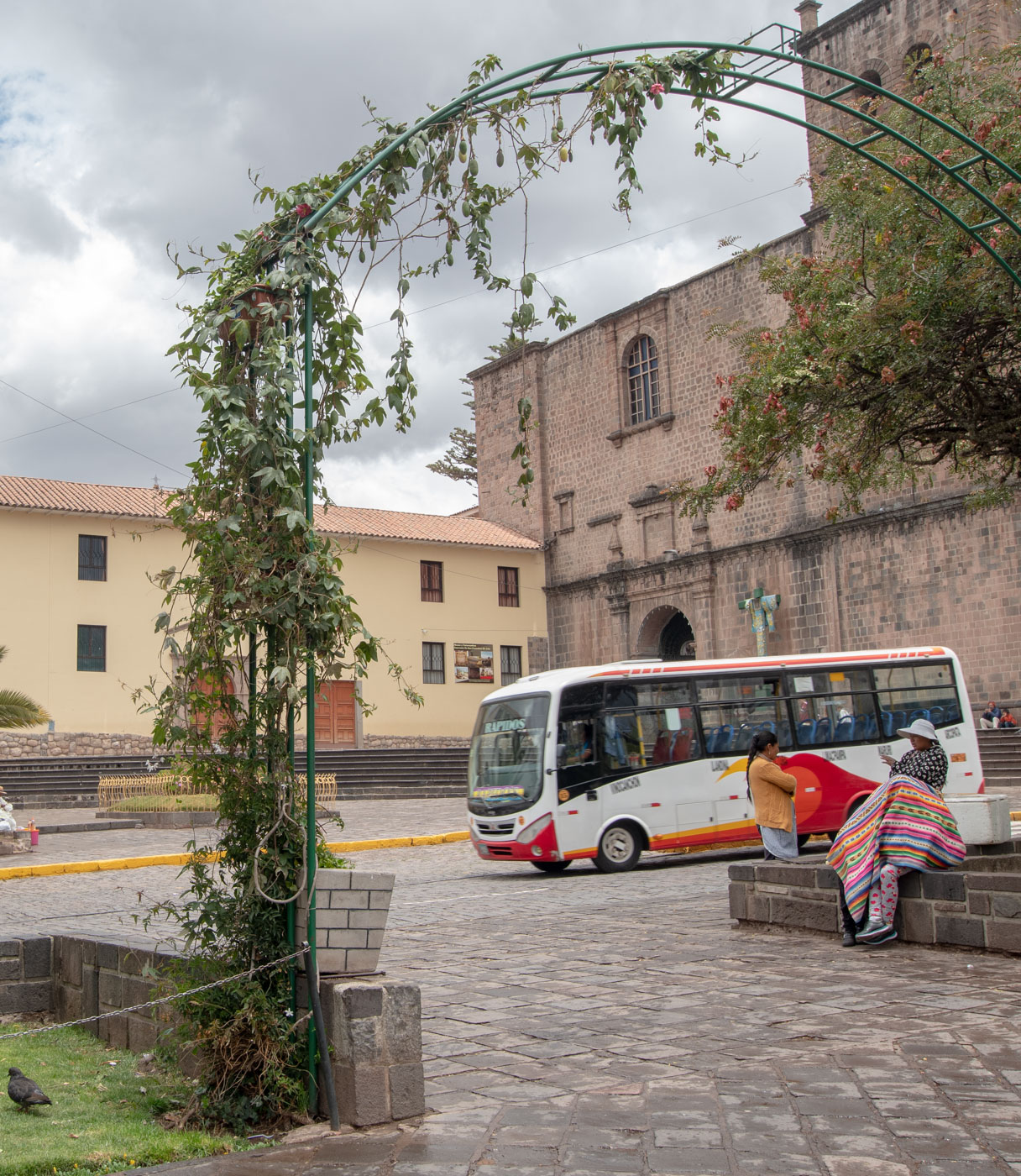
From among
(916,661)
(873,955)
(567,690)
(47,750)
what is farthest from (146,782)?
(873,955)

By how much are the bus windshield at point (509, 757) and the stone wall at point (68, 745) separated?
58.6 feet

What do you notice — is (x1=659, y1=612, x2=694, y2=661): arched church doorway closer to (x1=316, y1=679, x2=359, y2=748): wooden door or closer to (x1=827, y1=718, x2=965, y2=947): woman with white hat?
(x1=316, y1=679, x2=359, y2=748): wooden door

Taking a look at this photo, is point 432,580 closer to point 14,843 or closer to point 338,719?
point 338,719

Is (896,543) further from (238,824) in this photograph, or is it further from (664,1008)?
(238,824)

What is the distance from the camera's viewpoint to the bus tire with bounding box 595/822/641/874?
15266 millimetres

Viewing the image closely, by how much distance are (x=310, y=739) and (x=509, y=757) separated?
10712mm

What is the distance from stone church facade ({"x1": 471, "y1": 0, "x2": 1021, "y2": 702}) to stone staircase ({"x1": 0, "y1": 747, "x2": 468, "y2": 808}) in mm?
8922

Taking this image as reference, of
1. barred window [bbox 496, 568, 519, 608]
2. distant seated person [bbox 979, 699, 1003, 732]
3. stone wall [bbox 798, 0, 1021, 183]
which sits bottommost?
distant seated person [bbox 979, 699, 1003, 732]

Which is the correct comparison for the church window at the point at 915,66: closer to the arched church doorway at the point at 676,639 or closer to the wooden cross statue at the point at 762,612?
the wooden cross statue at the point at 762,612

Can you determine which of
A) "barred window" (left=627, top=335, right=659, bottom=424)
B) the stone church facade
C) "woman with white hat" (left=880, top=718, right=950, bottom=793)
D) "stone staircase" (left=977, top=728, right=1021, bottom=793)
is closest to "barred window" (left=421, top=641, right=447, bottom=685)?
the stone church facade

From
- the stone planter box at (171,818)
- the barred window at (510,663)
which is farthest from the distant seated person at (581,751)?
the barred window at (510,663)

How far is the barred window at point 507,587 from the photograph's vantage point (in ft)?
136

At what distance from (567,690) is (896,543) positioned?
1741 centimetres

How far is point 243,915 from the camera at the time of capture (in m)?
5.32
